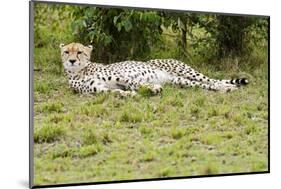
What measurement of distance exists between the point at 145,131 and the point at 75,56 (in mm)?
518

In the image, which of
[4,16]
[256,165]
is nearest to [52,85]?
[4,16]

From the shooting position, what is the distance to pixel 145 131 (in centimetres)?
313

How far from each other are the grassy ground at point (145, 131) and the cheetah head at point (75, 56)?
0.15 feet

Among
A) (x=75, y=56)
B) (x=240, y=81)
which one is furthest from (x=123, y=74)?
(x=240, y=81)

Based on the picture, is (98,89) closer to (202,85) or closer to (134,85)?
(134,85)

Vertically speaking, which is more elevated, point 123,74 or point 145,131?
point 123,74

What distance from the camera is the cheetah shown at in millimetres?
3111

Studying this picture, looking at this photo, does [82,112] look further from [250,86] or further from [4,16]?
[250,86]

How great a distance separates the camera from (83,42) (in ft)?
10.2

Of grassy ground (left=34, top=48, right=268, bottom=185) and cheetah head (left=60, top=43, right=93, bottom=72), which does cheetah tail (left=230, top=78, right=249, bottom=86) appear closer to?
grassy ground (left=34, top=48, right=268, bottom=185)

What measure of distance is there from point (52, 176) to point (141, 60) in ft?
2.46

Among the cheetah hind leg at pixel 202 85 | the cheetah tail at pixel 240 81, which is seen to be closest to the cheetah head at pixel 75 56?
the cheetah hind leg at pixel 202 85

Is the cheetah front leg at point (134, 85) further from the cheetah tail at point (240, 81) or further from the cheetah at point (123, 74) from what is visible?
the cheetah tail at point (240, 81)
